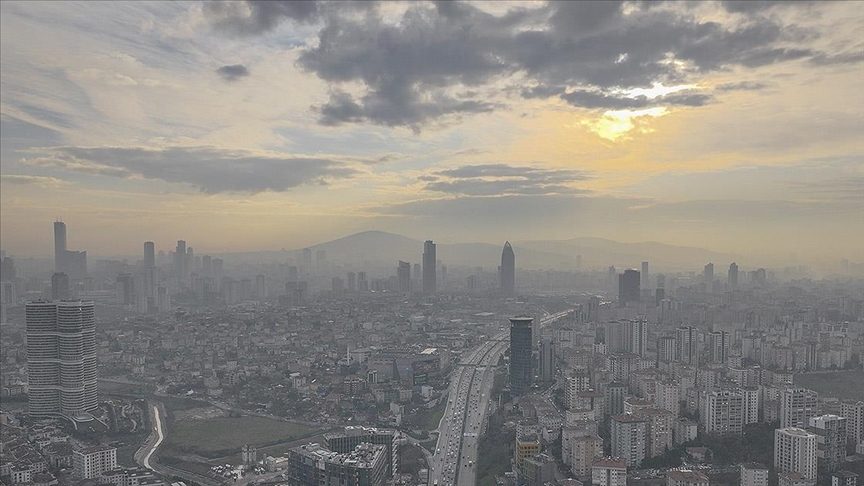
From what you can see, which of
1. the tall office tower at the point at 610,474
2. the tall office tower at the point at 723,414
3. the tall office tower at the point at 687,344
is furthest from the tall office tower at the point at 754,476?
the tall office tower at the point at 687,344

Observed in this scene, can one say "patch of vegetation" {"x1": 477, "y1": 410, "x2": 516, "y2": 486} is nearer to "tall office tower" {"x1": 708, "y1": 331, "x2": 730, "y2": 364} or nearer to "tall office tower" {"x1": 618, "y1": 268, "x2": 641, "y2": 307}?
"tall office tower" {"x1": 708, "y1": 331, "x2": 730, "y2": 364}

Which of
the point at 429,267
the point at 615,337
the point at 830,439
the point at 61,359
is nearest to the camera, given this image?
the point at 830,439

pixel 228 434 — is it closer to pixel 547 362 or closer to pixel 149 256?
pixel 547 362

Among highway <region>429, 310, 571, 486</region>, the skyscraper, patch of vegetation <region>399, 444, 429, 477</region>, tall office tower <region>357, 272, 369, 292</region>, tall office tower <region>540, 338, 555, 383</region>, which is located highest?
the skyscraper

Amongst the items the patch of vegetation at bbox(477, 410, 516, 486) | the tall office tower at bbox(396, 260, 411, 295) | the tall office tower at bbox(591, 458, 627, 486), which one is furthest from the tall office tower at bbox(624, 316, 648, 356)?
the tall office tower at bbox(396, 260, 411, 295)

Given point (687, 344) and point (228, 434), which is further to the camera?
point (687, 344)

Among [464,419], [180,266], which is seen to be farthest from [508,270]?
[464,419]

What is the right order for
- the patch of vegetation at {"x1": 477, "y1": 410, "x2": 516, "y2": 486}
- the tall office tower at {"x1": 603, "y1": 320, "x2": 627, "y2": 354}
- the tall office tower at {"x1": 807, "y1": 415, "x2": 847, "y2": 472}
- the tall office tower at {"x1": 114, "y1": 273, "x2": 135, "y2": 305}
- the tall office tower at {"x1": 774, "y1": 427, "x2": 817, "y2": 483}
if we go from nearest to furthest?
the tall office tower at {"x1": 774, "y1": 427, "x2": 817, "y2": 483} → the tall office tower at {"x1": 807, "y1": 415, "x2": 847, "y2": 472} → the patch of vegetation at {"x1": 477, "y1": 410, "x2": 516, "y2": 486} → the tall office tower at {"x1": 603, "y1": 320, "x2": 627, "y2": 354} → the tall office tower at {"x1": 114, "y1": 273, "x2": 135, "y2": 305}
